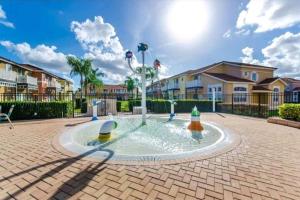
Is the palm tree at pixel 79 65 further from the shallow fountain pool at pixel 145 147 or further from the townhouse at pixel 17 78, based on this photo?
the shallow fountain pool at pixel 145 147

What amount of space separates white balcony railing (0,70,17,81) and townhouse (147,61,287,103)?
75.7 ft

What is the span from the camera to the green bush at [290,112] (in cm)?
726

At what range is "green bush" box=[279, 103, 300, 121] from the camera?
23.8 ft

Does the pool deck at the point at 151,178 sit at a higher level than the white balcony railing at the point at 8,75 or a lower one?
lower

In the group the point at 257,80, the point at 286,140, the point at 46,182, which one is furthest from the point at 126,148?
the point at 257,80

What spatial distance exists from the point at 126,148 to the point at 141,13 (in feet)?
27.6

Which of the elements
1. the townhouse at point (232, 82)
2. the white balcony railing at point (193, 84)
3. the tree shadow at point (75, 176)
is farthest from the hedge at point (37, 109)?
the white balcony railing at point (193, 84)

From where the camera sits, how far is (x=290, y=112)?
7.54 meters

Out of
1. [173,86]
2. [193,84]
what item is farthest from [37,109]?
[173,86]

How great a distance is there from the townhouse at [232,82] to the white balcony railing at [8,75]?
2306 cm

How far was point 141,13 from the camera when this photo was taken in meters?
9.52

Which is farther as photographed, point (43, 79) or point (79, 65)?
point (43, 79)

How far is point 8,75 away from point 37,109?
63.5 feet

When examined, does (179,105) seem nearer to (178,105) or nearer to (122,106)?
(178,105)
